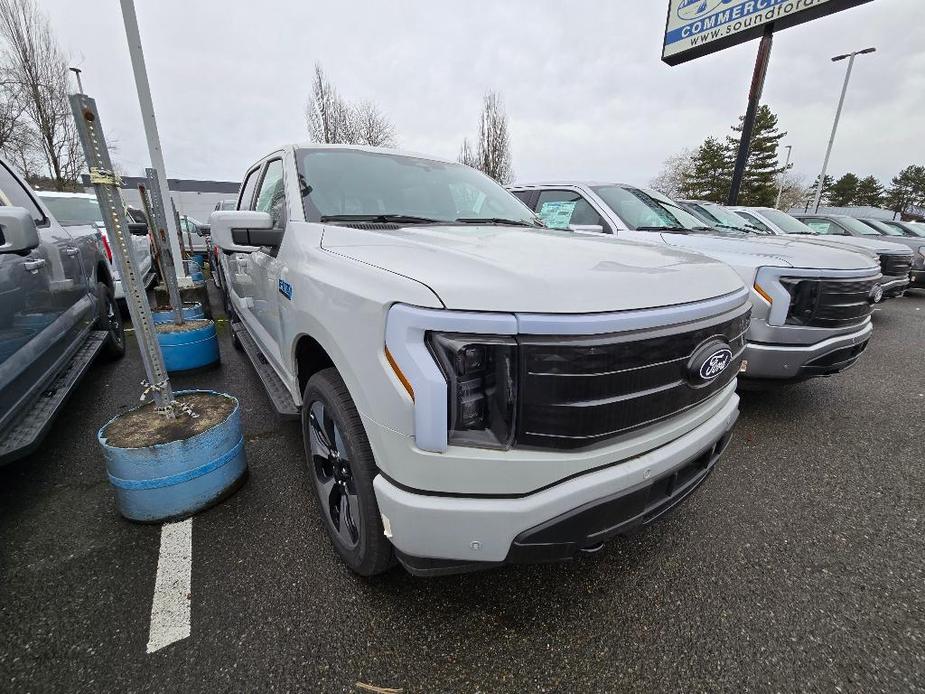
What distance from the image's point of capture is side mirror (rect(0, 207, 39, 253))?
1.75 metres

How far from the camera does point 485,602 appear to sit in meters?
1.76

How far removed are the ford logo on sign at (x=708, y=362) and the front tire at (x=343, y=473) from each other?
115 cm

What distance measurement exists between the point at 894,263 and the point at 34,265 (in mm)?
Result: 10554

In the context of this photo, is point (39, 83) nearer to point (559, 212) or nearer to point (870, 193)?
point (559, 212)

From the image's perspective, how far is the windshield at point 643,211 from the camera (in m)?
4.55

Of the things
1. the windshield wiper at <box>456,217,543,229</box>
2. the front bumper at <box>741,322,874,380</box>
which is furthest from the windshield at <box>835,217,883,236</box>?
the windshield wiper at <box>456,217,543,229</box>

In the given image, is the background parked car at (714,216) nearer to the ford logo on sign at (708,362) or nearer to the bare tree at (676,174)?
the ford logo on sign at (708,362)

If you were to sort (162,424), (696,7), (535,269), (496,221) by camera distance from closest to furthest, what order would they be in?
(535,269), (162,424), (496,221), (696,7)

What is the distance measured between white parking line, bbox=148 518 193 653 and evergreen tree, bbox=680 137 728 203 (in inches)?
1905

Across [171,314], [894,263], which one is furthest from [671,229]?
[894,263]

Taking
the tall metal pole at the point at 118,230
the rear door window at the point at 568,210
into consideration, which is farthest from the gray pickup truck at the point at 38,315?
the rear door window at the point at 568,210

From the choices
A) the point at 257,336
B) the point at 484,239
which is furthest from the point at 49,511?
the point at 484,239

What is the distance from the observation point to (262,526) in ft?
7.11

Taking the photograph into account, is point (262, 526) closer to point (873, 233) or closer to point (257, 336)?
point (257, 336)
